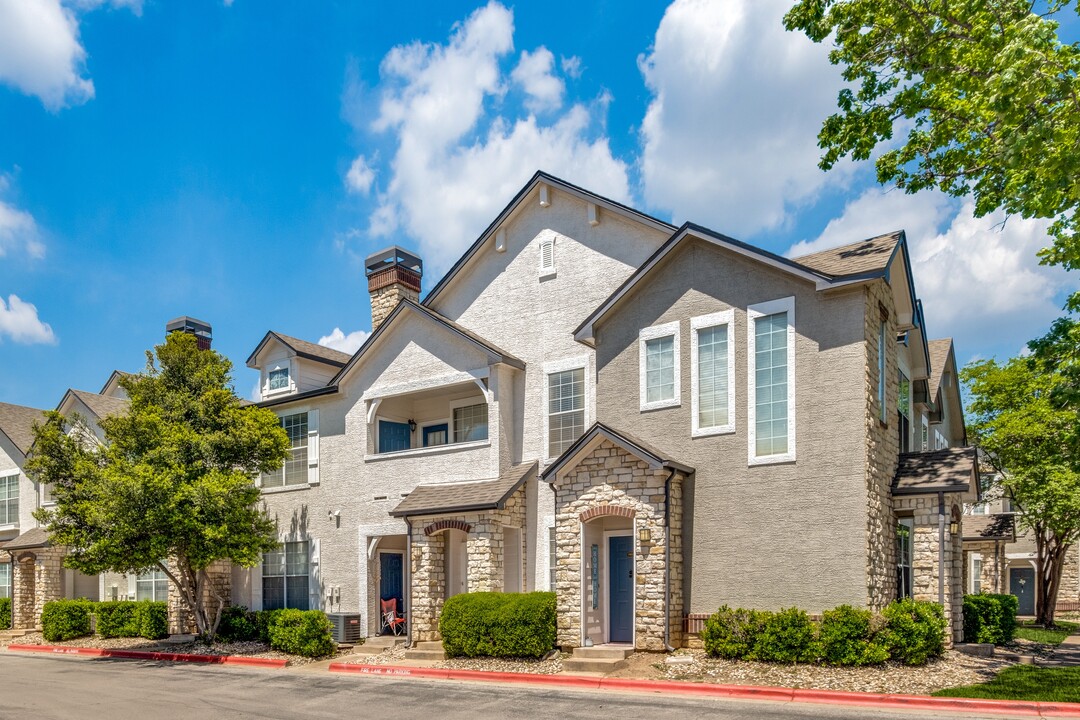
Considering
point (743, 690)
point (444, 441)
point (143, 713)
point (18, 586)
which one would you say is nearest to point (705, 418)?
point (743, 690)

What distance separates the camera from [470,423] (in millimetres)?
23188

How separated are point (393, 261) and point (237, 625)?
35.9 ft

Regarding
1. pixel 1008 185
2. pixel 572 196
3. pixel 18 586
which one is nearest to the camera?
pixel 1008 185

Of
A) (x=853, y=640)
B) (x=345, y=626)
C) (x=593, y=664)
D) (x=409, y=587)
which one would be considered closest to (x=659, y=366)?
(x=593, y=664)

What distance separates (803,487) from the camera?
642 inches

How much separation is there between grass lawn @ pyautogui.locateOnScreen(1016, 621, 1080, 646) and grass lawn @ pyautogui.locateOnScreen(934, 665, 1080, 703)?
8877 mm

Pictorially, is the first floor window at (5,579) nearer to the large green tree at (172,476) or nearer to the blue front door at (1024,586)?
the large green tree at (172,476)

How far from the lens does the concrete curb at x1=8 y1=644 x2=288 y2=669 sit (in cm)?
2044

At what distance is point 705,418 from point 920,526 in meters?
4.44

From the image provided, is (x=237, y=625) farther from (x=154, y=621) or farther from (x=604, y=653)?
(x=604, y=653)

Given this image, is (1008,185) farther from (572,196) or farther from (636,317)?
(572,196)

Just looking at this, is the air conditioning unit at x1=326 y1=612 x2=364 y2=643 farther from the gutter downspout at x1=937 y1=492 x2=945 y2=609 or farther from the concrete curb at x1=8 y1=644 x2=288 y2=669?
the gutter downspout at x1=937 y1=492 x2=945 y2=609

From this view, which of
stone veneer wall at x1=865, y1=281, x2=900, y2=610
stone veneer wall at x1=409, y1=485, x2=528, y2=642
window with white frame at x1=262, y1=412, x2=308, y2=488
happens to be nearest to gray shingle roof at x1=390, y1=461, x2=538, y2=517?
stone veneer wall at x1=409, y1=485, x2=528, y2=642

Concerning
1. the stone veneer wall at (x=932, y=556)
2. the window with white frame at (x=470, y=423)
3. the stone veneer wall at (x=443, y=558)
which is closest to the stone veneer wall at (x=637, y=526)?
the stone veneer wall at (x=443, y=558)
